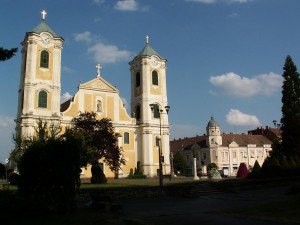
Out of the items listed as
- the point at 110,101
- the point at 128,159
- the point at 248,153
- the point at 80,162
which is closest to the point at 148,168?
the point at 128,159

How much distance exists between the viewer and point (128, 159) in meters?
55.4

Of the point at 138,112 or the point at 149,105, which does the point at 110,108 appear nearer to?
the point at 138,112

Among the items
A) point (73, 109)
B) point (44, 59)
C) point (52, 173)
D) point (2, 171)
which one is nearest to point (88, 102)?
point (73, 109)

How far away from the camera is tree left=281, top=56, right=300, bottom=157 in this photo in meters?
44.0

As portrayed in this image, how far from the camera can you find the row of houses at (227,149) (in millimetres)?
91688

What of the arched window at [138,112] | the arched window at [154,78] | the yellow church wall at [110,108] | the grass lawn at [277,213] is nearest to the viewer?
the grass lawn at [277,213]

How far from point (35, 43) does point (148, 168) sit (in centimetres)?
2495

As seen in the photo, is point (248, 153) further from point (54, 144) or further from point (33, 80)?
point (54, 144)

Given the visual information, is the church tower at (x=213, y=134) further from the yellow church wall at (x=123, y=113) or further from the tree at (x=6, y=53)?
the tree at (x=6, y=53)

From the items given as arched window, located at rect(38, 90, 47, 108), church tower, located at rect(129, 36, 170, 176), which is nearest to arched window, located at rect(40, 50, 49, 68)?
arched window, located at rect(38, 90, 47, 108)

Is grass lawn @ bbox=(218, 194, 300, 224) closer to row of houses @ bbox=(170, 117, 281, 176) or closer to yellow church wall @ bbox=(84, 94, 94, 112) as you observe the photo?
yellow church wall @ bbox=(84, 94, 94, 112)

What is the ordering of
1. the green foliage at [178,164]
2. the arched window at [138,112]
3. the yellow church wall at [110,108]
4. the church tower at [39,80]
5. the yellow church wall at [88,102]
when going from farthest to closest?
the green foliage at [178,164], the arched window at [138,112], the yellow church wall at [110,108], the yellow church wall at [88,102], the church tower at [39,80]

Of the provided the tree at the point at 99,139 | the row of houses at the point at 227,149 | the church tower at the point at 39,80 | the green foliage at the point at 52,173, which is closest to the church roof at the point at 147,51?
the church tower at the point at 39,80

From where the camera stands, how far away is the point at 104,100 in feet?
183
